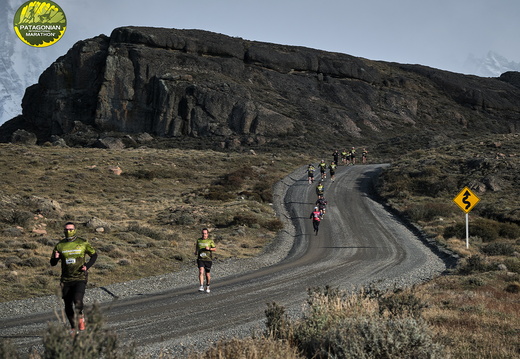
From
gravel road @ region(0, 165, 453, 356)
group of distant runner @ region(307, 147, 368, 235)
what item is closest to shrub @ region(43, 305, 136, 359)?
gravel road @ region(0, 165, 453, 356)

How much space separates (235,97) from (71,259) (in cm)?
7147

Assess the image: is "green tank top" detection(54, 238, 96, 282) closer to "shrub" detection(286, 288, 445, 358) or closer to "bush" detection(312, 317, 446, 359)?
"shrub" detection(286, 288, 445, 358)

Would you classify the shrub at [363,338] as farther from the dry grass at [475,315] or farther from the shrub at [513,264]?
the shrub at [513,264]

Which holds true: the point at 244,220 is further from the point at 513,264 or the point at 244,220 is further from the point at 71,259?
the point at 71,259

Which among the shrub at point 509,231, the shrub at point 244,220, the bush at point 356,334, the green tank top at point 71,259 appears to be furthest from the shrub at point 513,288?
Result: the shrub at point 244,220

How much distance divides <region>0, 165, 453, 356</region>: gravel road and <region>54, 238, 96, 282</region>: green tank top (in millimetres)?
986

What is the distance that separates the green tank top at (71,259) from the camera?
8.70 meters

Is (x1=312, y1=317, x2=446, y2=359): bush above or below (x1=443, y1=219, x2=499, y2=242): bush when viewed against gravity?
above

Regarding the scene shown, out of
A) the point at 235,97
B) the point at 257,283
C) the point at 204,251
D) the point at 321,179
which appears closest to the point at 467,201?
the point at 257,283

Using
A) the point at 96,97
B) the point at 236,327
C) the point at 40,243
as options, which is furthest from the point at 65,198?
the point at 96,97

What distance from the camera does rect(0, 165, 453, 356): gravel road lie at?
969 centimetres

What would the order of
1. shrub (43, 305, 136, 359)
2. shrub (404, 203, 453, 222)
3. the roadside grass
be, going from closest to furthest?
1. shrub (43, 305, 136, 359)
2. the roadside grass
3. shrub (404, 203, 453, 222)

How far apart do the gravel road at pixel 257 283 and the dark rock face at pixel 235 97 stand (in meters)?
45.9

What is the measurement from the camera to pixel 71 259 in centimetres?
875
